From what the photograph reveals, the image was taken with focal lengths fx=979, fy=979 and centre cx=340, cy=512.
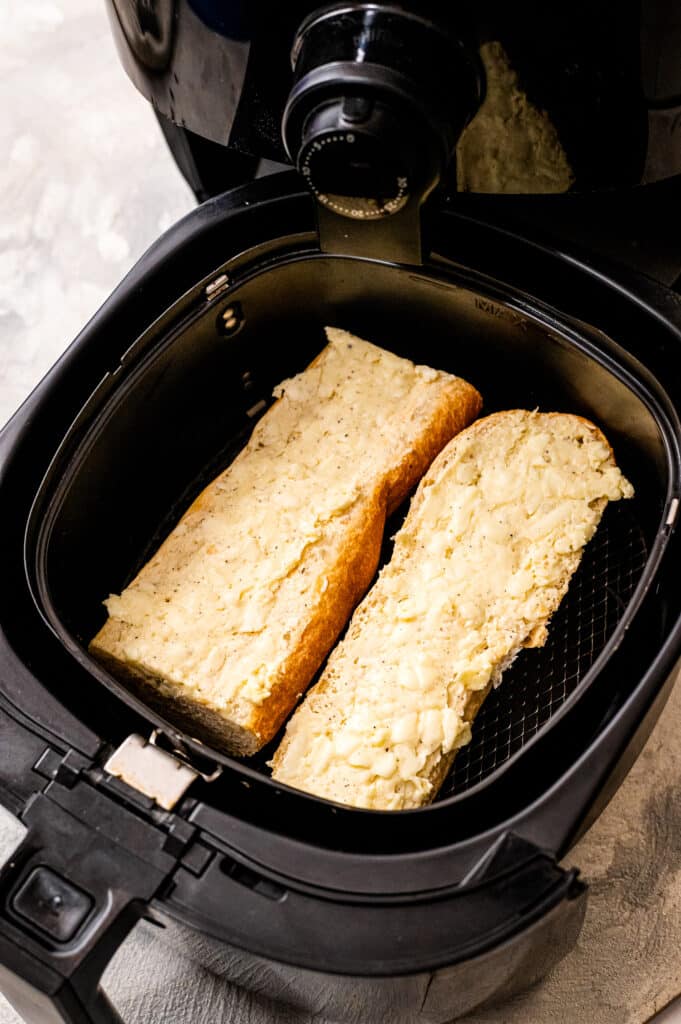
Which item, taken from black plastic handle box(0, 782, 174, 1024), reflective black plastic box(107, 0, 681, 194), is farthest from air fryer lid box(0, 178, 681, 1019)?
reflective black plastic box(107, 0, 681, 194)

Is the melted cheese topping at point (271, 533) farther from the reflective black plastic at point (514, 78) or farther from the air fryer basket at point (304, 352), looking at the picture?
the reflective black plastic at point (514, 78)

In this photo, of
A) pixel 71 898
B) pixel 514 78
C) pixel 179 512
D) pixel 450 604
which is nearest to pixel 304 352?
pixel 179 512

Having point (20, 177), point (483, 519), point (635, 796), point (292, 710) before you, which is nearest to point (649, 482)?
point (483, 519)

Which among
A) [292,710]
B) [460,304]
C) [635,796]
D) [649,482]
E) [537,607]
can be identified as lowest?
[635,796]

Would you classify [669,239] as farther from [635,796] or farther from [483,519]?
[635,796]

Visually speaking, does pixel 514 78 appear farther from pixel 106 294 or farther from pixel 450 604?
pixel 106 294

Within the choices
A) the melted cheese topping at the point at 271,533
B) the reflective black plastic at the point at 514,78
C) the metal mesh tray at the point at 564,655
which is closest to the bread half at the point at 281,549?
the melted cheese topping at the point at 271,533
